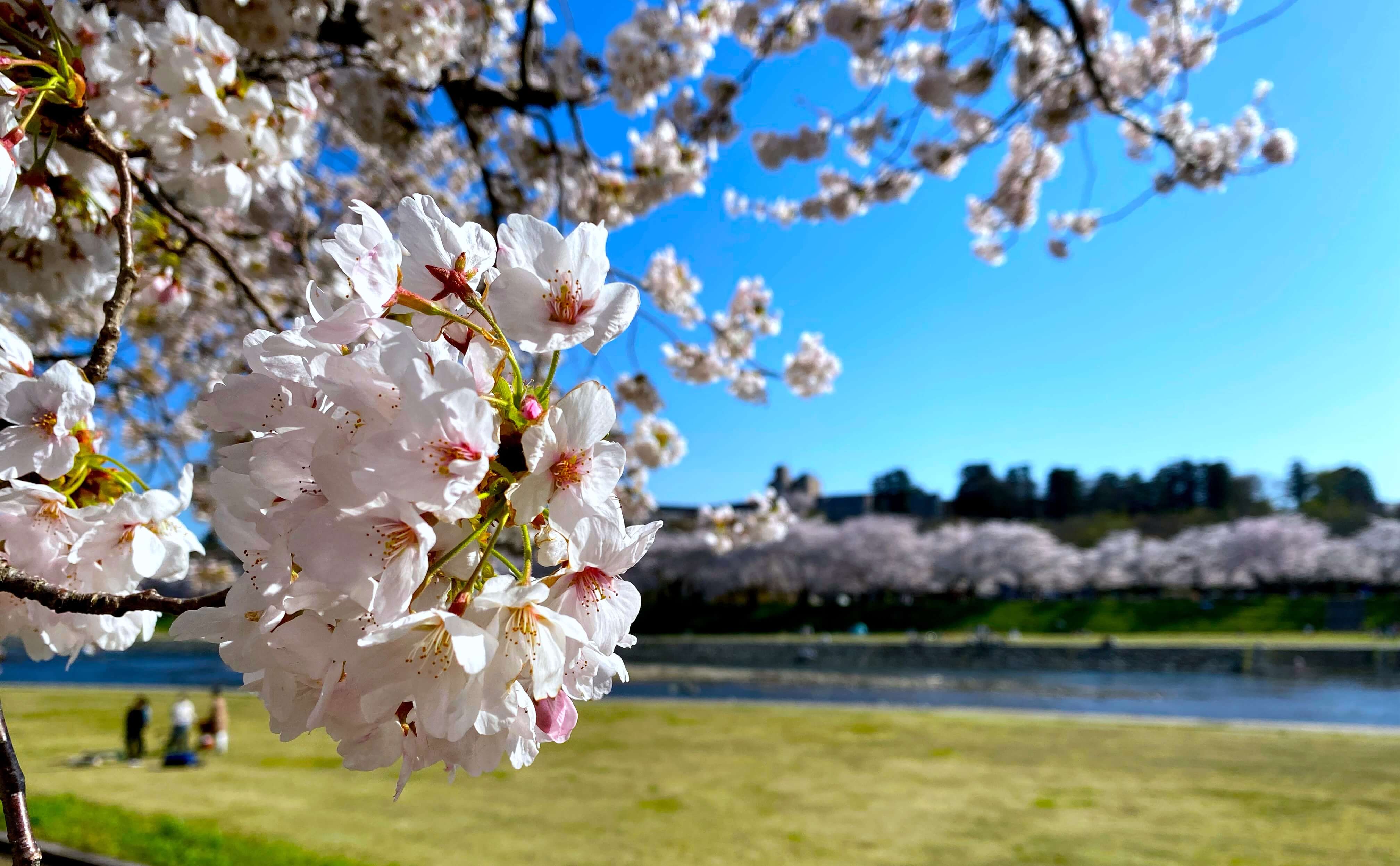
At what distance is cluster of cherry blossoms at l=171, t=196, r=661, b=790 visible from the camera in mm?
515

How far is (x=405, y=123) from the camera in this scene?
10.0 ft

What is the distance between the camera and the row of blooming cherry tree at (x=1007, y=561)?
3497 centimetres

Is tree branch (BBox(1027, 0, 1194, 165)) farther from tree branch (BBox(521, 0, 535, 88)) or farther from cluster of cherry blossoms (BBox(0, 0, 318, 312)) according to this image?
cluster of cherry blossoms (BBox(0, 0, 318, 312))

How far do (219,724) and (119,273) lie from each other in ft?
32.0

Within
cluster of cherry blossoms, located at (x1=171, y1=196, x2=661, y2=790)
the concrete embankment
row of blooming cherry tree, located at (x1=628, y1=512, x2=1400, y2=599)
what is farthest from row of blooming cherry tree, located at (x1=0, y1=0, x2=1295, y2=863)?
row of blooming cherry tree, located at (x1=628, y1=512, x2=1400, y2=599)

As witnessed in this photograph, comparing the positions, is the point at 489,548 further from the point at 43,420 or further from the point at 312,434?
the point at 43,420

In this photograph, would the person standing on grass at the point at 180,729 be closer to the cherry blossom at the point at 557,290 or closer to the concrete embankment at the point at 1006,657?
the cherry blossom at the point at 557,290

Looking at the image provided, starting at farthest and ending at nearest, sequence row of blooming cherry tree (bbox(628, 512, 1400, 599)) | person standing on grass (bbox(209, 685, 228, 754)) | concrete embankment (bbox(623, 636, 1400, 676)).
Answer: row of blooming cherry tree (bbox(628, 512, 1400, 599)), concrete embankment (bbox(623, 636, 1400, 676)), person standing on grass (bbox(209, 685, 228, 754))

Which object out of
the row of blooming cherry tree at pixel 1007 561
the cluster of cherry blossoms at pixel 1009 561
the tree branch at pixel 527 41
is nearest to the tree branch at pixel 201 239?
the tree branch at pixel 527 41

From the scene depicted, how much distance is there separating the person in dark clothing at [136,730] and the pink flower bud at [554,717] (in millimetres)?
9761

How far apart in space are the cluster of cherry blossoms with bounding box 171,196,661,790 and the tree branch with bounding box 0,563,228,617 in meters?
0.11

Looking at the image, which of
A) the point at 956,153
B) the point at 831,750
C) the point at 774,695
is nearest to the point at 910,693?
the point at 774,695

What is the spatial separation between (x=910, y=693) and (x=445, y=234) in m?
19.7

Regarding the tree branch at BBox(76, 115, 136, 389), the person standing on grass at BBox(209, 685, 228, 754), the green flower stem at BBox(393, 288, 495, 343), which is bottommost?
the person standing on grass at BBox(209, 685, 228, 754)
